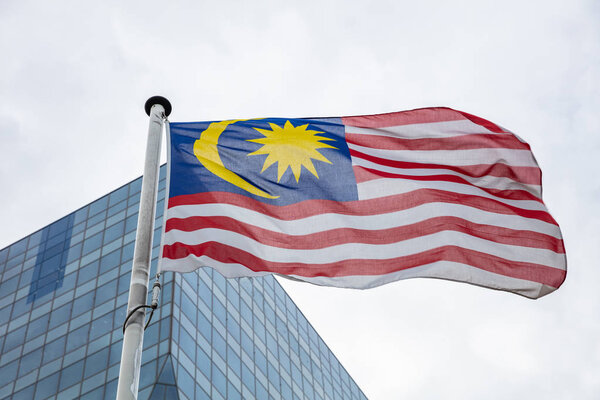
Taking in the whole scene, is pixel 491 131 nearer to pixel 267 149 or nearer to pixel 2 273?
pixel 267 149

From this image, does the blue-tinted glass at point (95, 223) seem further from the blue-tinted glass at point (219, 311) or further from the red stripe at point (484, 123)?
the red stripe at point (484, 123)

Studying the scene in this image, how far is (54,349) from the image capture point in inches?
1713

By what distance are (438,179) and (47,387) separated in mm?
33392

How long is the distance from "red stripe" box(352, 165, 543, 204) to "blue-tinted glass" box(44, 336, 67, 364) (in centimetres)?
3314

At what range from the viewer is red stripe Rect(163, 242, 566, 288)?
1243 cm

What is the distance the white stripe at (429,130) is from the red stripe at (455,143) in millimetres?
78

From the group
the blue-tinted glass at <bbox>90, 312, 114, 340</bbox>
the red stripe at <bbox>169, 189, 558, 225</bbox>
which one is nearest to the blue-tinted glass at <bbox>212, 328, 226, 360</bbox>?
the blue-tinted glass at <bbox>90, 312, 114, 340</bbox>

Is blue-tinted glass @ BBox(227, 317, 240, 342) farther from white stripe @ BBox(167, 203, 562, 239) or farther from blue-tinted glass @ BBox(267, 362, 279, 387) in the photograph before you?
white stripe @ BBox(167, 203, 562, 239)

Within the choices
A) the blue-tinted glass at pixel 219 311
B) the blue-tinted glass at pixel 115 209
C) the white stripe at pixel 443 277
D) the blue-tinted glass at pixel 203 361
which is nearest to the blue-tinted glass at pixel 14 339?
the blue-tinted glass at pixel 115 209

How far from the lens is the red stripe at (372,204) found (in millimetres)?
13141

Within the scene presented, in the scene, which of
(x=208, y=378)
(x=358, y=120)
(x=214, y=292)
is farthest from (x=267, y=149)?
(x=214, y=292)

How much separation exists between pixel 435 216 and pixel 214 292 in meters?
32.5

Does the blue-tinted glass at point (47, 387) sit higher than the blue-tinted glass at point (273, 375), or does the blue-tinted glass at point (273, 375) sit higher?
the blue-tinted glass at point (273, 375)

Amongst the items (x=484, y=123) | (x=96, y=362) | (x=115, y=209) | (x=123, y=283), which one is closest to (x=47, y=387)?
(x=96, y=362)
